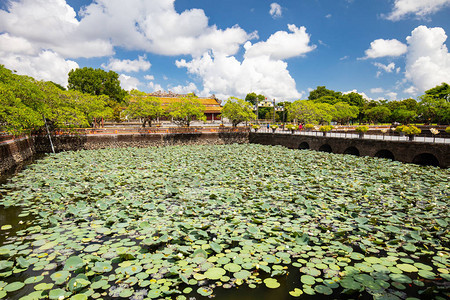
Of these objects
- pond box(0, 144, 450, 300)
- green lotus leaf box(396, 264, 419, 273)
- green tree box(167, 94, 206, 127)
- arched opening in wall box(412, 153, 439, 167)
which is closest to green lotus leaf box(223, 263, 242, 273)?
pond box(0, 144, 450, 300)

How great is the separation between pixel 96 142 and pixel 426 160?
30.7 meters

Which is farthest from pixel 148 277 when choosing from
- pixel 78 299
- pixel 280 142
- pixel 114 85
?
pixel 114 85

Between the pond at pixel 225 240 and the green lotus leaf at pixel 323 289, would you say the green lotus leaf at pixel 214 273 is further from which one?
the green lotus leaf at pixel 323 289

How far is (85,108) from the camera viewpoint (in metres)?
28.5

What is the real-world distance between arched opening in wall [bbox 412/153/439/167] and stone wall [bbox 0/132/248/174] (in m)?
20.0

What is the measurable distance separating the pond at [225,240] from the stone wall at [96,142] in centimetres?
774

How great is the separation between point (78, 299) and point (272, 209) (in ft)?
19.5

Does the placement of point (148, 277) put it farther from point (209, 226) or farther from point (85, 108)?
point (85, 108)

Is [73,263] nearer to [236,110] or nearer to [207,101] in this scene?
[236,110]

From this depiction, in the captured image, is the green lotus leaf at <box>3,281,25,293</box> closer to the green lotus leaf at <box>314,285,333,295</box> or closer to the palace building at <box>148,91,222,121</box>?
the green lotus leaf at <box>314,285,333,295</box>

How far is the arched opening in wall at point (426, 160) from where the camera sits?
59.3 feet

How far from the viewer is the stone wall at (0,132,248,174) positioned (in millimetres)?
17225

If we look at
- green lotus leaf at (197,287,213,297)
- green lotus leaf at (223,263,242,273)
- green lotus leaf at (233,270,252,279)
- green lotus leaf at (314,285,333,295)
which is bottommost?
green lotus leaf at (314,285,333,295)

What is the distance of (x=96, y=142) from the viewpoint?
86.8 feet
